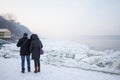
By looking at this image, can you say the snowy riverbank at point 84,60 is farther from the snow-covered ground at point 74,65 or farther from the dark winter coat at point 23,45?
the dark winter coat at point 23,45

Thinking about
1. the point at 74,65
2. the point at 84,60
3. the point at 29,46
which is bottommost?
the point at 84,60

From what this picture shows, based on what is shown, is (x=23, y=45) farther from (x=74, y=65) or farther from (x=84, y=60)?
(x=84, y=60)

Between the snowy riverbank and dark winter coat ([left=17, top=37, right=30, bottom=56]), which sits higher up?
dark winter coat ([left=17, top=37, right=30, bottom=56])

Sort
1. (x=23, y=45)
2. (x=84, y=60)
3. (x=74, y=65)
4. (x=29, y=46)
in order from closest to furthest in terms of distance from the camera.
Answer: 1. (x=23, y=45)
2. (x=29, y=46)
3. (x=74, y=65)
4. (x=84, y=60)

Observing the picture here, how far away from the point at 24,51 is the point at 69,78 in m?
2.36

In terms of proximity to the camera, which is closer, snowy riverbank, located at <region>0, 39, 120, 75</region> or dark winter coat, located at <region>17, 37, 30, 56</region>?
dark winter coat, located at <region>17, 37, 30, 56</region>

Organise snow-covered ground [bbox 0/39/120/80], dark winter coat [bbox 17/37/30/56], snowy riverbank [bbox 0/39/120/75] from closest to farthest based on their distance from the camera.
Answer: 1. dark winter coat [bbox 17/37/30/56]
2. snow-covered ground [bbox 0/39/120/80]
3. snowy riverbank [bbox 0/39/120/75]

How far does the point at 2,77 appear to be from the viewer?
6.24m

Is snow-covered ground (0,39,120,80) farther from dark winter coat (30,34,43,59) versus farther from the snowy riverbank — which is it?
dark winter coat (30,34,43,59)

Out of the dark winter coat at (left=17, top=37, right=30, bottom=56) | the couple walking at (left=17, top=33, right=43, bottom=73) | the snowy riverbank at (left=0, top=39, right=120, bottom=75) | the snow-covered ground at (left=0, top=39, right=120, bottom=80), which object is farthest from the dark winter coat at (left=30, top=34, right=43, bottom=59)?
the snowy riverbank at (left=0, top=39, right=120, bottom=75)

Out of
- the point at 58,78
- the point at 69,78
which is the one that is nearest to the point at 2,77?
the point at 58,78

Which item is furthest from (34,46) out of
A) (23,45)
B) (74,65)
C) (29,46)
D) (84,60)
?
(84,60)

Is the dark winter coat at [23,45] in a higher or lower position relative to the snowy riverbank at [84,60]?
higher

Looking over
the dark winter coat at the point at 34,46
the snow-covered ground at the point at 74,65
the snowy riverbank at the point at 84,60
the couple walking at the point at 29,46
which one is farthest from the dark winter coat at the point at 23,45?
the snowy riverbank at the point at 84,60
